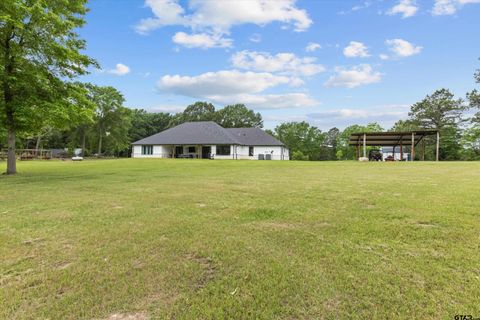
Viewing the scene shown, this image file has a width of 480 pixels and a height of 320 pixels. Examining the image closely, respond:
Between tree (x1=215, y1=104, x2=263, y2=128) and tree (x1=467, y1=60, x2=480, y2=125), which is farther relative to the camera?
tree (x1=215, y1=104, x2=263, y2=128)

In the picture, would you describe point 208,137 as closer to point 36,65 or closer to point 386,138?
point 386,138

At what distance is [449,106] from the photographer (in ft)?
125

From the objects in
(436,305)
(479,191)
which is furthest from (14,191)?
(479,191)

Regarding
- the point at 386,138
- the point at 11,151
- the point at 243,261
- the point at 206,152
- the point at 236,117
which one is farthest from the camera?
the point at 236,117

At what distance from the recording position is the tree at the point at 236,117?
5438 cm

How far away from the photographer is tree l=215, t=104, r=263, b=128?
5438 cm

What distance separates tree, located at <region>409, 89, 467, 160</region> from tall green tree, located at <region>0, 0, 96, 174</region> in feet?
139

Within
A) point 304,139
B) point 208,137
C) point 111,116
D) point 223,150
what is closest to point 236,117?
point 304,139

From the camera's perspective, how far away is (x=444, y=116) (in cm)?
3884

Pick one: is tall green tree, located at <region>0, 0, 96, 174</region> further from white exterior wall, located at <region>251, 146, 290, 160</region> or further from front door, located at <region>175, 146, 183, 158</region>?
white exterior wall, located at <region>251, 146, 290, 160</region>

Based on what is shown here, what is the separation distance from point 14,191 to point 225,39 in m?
17.6

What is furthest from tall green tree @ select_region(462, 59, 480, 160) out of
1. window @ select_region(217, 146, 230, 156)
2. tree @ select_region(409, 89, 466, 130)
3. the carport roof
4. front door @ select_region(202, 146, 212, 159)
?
front door @ select_region(202, 146, 212, 159)

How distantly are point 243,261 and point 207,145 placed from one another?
103 ft

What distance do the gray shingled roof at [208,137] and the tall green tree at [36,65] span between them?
21956 mm
